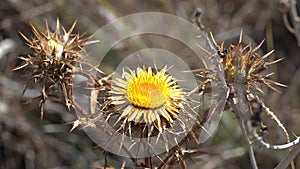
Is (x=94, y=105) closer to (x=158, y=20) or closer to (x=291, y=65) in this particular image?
(x=158, y=20)

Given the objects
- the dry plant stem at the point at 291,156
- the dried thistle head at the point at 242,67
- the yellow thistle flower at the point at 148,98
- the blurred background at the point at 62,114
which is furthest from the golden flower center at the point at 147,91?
the blurred background at the point at 62,114

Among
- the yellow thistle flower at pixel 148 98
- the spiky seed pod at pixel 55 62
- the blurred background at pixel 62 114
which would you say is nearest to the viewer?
the yellow thistle flower at pixel 148 98

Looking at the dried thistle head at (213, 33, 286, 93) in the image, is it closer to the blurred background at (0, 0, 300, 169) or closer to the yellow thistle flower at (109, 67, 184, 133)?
the yellow thistle flower at (109, 67, 184, 133)

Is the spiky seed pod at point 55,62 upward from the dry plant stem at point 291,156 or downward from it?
upward

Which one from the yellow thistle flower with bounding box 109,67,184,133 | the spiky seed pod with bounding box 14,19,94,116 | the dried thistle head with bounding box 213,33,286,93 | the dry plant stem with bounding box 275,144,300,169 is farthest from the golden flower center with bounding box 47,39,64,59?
the dry plant stem with bounding box 275,144,300,169

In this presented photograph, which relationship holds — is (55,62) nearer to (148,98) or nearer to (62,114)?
(148,98)

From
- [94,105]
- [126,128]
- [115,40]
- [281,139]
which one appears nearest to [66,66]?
[94,105]

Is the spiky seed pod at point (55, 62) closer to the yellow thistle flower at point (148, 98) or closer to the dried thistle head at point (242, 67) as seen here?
the yellow thistle flower at point (148, 98)

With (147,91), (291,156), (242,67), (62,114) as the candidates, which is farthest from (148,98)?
(62,114)
